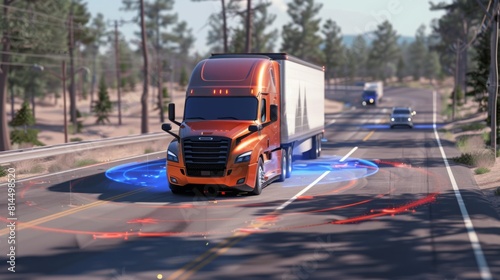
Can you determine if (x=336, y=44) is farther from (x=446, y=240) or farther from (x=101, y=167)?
(x=446, y=240)

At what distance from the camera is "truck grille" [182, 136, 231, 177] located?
58.1ft

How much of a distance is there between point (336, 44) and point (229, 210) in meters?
150

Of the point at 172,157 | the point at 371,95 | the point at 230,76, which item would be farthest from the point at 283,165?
the point at 371,95

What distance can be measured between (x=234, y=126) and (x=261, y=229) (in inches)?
204

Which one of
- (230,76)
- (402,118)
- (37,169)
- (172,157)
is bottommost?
(37,169)

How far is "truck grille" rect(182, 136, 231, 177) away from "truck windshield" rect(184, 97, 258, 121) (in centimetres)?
130

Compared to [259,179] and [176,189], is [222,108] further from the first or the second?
[176,189]

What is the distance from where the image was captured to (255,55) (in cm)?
2139

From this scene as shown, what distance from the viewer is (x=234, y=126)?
722 inches

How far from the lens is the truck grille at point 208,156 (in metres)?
17.7

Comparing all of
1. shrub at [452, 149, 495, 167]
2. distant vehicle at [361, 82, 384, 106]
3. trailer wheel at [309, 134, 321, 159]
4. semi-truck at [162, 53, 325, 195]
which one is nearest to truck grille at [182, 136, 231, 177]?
semi-truck at [162, 53, 325, 195]

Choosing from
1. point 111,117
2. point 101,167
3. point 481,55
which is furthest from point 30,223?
point 111,117

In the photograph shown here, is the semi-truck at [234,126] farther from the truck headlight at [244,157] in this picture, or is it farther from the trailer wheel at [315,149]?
the trailer wheel at [315,149]

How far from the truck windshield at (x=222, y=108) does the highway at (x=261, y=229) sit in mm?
2178
